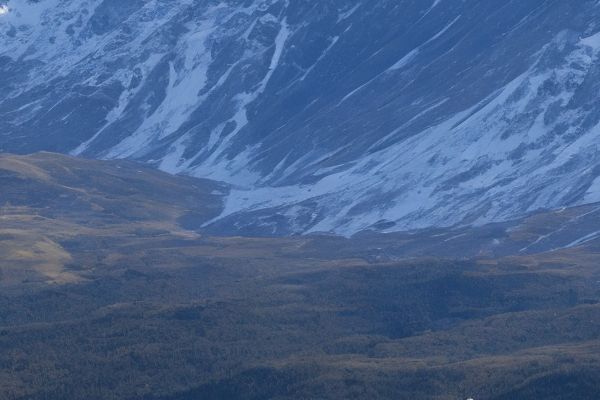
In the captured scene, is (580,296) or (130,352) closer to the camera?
(130,352)

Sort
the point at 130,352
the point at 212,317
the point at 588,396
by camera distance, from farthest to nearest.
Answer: the point at 212,317
the point at 130,352
the point at 588,396

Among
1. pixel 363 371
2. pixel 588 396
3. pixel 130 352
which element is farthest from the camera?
pixel 130 352

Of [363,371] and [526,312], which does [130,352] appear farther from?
[526,312]

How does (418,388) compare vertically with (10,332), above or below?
below

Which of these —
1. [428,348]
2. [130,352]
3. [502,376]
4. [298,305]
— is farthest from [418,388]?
[298,305]

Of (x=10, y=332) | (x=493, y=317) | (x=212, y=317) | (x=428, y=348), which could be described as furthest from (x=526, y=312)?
(x=10, y=332)

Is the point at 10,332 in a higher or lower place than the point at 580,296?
higher

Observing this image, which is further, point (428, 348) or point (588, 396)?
point (428, 348)

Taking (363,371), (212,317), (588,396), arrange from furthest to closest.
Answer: (212,317) < (363,371) < (588,396)

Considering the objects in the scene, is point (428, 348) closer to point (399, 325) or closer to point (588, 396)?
point (399, 325)
